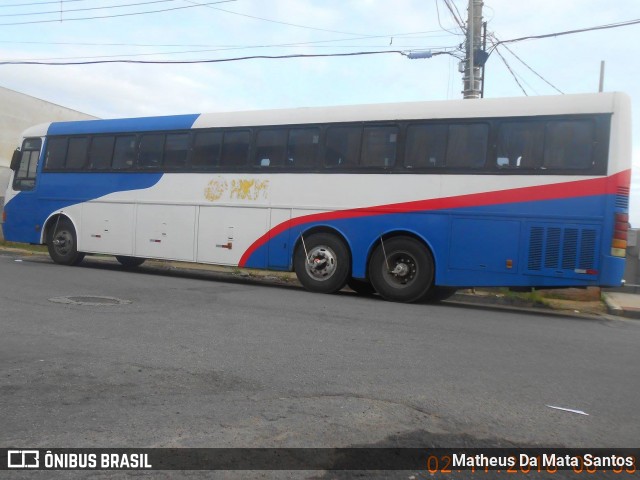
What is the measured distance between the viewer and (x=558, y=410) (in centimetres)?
480

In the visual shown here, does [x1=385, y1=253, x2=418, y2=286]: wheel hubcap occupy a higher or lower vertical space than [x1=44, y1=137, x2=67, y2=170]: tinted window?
lower

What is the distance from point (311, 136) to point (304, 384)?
7637 mm

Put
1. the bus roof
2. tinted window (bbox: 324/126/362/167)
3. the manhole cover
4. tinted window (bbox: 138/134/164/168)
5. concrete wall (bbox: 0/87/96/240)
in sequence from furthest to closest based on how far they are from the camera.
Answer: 1. concrete wall (bbox: 0/87/96/240)
2. tinted window (bbox: 138/134/164/168)
3. tinted window (bbox: 324/126/362/167)
4. the bus roof
5. the manhole cover

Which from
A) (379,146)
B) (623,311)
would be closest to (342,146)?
(379,146)

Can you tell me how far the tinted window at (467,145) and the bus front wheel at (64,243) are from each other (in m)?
9.27

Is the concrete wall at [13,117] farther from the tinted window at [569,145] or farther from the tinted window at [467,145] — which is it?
the tinted window at [569,145]

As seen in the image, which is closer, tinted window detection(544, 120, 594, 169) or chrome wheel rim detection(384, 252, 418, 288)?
tinted window detection(544, 120, 594, 169)

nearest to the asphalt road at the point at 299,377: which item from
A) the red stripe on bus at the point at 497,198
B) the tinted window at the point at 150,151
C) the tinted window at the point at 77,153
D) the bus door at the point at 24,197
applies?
the red stripe on bus at the point at 497,198

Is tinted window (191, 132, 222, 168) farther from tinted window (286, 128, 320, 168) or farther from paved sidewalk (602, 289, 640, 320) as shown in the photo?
paved sidewalk (602, 289, 640, 320)

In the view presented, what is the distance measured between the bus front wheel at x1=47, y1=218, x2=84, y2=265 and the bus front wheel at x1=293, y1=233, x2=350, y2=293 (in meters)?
6.22

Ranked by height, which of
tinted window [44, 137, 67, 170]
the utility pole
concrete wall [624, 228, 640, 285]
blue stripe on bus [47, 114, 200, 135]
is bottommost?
concrete wall [624, 228, 640, 285]

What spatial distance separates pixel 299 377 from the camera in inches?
213

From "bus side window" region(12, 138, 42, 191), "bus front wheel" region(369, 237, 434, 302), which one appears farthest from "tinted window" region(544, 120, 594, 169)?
"bus side window" region(12, 138, 42, 191)

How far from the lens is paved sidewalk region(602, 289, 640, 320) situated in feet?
39.2
